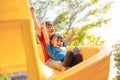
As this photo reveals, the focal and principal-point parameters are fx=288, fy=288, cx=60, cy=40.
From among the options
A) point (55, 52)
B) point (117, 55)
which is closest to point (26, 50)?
point (55, 52)

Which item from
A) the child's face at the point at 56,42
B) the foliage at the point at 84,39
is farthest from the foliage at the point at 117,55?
the child's face at the point at 56,42

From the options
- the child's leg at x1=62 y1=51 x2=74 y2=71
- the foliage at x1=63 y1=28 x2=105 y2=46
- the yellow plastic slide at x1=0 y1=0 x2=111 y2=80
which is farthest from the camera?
the foliage at x1=63 y1=28 x2=105 y2=46

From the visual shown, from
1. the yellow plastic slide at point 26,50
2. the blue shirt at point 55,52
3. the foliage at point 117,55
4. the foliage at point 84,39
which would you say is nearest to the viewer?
the yellow plastic slide at point 26,50

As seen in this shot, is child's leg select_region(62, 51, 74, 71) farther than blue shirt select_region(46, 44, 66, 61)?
No

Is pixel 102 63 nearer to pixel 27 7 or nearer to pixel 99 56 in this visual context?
pixel 99 56

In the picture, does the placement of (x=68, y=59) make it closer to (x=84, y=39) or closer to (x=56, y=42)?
(x=56, y=42)

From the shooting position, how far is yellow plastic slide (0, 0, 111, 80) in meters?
1.67

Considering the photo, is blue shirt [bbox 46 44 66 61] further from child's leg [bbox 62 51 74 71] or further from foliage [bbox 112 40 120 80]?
foliage [bbox 112 40 120 80]

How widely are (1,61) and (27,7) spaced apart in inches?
19.1

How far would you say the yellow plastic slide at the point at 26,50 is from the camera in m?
1.67

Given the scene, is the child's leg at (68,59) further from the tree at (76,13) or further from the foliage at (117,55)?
the foliage at (117,55)

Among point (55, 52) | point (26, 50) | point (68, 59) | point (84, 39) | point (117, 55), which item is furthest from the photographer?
point (117, 55)

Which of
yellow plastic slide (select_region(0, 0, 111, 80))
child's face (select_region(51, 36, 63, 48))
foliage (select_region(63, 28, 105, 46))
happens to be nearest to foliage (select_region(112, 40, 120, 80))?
foliage (select_region(63, 28, 105, 46))

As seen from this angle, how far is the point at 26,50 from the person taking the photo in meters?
1.69
